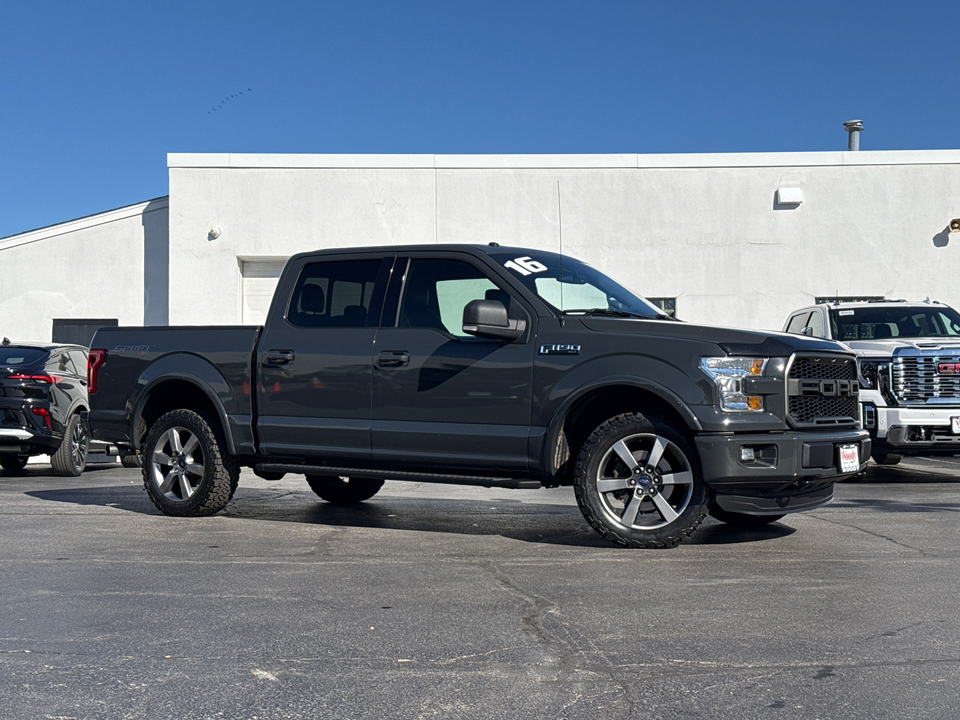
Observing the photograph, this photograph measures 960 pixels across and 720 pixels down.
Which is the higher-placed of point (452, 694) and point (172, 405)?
point (172, 405)

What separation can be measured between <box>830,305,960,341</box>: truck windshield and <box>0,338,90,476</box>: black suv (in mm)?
9035

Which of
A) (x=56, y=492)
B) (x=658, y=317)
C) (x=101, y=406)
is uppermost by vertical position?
(x=658, y=317)

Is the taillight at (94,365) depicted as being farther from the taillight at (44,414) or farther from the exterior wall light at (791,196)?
the exterior wall light at (791,196)

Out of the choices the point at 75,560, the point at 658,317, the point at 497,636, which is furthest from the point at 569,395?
the point at 75,560

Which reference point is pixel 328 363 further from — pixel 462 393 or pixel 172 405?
pixel 172 405

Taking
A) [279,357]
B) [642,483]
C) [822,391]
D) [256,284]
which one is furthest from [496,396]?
[256,284]

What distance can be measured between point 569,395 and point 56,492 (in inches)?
258

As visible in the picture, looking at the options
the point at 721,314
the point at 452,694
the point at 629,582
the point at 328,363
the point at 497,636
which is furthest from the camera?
the point at 721,314

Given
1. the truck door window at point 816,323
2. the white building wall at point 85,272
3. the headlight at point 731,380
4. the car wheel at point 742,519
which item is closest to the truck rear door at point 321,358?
the headlight at point 731,380

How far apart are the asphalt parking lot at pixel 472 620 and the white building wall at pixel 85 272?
15229mm

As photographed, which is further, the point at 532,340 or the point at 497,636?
the point at 532,340

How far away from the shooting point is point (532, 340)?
7406 mm

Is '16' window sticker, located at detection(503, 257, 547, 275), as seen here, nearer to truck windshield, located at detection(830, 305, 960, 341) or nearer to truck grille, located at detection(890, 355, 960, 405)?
truck grille, located at detection(890, 355, 960, 405)

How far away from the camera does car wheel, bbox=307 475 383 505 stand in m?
10.2
